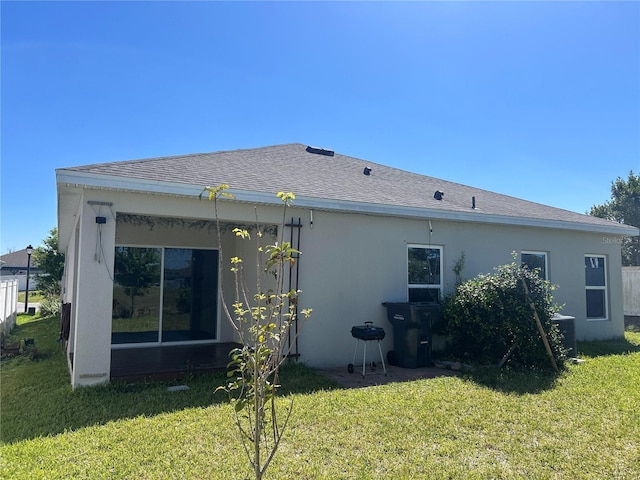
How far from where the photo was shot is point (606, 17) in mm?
8883

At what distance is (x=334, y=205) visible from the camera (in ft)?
26.0

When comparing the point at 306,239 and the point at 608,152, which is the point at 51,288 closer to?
the point at 306,239

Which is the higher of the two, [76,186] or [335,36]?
[335,36]

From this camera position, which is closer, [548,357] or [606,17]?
[548,357]

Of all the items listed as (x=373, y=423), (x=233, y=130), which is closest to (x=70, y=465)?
(x=373, y=423)

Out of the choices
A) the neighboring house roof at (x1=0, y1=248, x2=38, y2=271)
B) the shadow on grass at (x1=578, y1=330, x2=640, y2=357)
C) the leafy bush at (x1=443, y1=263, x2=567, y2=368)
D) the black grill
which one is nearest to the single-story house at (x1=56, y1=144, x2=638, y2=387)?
the shadow on grass at (x1=578, y1=330, x2=640, y2=357)

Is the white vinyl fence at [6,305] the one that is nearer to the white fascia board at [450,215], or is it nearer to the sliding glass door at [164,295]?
the sliding glass door at [164,295]

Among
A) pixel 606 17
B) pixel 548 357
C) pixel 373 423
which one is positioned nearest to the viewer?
pixel 373 423

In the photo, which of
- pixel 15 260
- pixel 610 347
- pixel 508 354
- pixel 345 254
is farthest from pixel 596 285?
pixel 15 260

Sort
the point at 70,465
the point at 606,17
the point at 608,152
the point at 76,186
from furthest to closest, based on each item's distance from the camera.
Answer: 1. the point at 608,152
2. the point at 606,17
3. the point at 76,186
4. the point at 70,465

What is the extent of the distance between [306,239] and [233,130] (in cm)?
741

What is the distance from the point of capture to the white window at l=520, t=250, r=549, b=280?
417 inches

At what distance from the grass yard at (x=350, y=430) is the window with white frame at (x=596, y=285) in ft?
18.0

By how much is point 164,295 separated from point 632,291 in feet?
58.9
